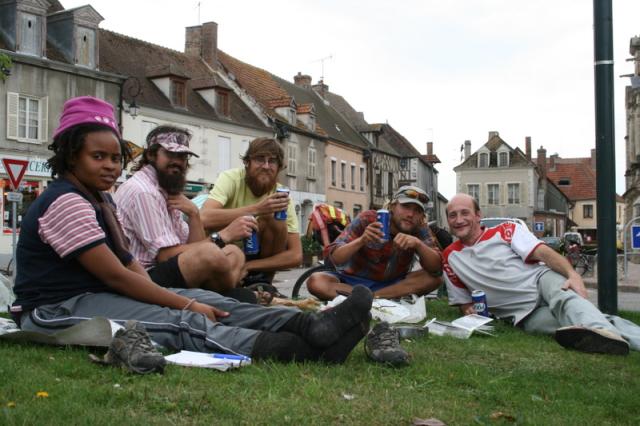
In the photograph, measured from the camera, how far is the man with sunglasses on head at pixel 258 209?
252 inches

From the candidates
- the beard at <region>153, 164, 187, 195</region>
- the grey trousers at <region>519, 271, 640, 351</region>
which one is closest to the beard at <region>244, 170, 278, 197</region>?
the beard at <region>153, 164, 187, 195</region>

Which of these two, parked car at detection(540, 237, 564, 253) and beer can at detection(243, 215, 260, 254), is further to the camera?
parked car at detection(540, 237, 564, 253)

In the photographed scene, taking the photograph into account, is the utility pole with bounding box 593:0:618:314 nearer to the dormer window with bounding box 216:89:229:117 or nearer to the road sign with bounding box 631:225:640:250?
the road sign with bounding box 631:225:640:250

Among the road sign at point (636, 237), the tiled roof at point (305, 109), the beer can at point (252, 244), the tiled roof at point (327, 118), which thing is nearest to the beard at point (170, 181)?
the beer can at point (252, 244)

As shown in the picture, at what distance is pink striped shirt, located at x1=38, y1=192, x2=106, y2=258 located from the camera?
3947mm

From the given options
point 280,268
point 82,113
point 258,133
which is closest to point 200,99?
point 258,133

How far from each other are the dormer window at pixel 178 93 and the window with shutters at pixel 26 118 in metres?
6.82

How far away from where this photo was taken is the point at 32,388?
3186 millimetres

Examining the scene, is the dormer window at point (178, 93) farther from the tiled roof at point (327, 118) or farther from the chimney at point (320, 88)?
the chimney at point (320, 88)

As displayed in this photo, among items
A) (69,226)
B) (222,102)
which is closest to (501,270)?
(69,226)

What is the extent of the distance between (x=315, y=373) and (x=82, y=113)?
190 centimetres

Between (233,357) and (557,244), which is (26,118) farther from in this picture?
(233,357)

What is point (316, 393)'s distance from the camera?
3.27 meters

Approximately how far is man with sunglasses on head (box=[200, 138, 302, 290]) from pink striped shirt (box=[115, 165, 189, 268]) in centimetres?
114
